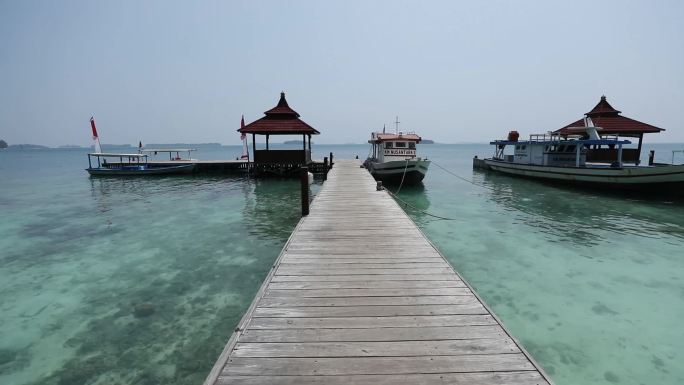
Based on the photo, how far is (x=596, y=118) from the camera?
92.0 feet

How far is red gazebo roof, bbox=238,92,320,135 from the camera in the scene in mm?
25641

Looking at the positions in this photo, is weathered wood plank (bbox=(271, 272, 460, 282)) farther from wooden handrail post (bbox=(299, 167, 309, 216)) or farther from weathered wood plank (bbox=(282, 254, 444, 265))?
wooden handrail post (bbox=(299, 167, 309, 216))

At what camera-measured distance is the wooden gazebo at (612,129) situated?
2515 cm

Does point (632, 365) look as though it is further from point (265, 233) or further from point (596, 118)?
point (596, 118)

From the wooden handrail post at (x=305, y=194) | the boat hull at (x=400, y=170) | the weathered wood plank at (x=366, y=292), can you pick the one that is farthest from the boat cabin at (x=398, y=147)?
the weathered wood plank at (x=366, y=292)

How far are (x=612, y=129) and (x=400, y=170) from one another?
18.2m

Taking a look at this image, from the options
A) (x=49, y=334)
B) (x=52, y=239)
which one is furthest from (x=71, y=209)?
(x=49, y=334)

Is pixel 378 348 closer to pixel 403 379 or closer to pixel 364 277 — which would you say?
pixel 403 379

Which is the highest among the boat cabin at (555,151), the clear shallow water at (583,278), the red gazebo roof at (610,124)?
the red gazebo roof at (610,124)

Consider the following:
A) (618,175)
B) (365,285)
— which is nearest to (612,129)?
(618,175)

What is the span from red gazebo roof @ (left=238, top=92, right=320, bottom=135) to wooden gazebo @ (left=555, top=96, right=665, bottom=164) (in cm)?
2002

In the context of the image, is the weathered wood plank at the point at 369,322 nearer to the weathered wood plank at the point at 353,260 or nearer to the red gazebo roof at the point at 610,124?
the weathered wood plank at the point at 353,260

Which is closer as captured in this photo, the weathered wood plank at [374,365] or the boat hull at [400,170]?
the weathered wood plank at [374,365]

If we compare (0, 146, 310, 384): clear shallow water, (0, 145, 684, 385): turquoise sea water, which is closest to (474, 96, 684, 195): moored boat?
(0, 145, 684, 385): turquoise sea water
